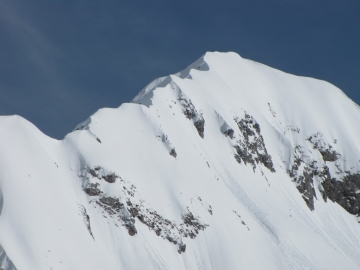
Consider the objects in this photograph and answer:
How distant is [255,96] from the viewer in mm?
93188

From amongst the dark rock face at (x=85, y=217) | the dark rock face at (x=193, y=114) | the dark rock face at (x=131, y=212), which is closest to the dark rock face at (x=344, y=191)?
the dark rock face at (x=193, y=114)

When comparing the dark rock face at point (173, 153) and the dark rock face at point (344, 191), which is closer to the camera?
the dark rock face at point (173, 153)

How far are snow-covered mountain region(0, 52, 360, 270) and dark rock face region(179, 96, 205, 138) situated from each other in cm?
13

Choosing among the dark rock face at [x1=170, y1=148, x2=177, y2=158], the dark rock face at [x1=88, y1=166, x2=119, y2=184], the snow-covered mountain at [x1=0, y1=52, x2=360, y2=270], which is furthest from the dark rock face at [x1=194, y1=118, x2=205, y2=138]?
the dark rock face at [x1=88, y1=166, x2=119, y2=184]

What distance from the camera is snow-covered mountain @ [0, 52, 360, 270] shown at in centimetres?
5334

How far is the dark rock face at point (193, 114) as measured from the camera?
78125 mm

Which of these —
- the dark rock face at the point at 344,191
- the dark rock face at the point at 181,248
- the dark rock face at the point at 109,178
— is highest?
the dark rock face at the point at 109,178

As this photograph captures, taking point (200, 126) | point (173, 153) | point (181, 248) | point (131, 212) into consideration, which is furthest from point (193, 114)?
point (181, 248)

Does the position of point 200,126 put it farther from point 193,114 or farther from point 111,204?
point 111,204

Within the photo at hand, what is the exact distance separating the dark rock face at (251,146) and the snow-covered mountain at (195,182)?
181 mm

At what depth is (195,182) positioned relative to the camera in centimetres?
6919

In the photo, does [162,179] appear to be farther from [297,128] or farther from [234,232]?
[297,128]

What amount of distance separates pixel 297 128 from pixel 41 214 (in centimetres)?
4963

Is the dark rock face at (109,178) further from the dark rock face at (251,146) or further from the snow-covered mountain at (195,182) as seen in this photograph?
the dark rock face at (251,146)
